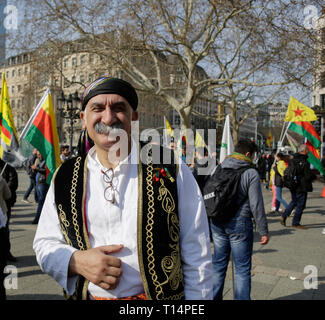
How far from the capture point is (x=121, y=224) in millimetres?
1565

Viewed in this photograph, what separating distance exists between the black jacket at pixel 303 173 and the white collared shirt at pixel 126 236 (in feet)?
22.8

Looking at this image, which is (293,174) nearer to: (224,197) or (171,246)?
(224,197)

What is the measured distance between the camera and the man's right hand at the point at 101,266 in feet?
4.76

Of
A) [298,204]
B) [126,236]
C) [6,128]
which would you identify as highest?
[6,128]

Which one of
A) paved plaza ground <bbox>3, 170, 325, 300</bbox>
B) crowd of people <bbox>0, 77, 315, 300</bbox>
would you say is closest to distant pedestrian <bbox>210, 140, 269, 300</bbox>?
paved plaza ground <bbox>3, 170, 325, 300</bbox>

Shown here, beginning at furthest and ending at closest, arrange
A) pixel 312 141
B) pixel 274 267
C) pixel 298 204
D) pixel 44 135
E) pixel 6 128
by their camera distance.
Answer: pixel 312 141, pixel 298 204, pixel 6 128, pixel 44 135, pixel 274 267

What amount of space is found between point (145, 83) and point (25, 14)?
212 inches

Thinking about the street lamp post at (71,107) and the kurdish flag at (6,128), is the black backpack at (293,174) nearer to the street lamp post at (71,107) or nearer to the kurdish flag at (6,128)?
the kurdish flag at (6,128)

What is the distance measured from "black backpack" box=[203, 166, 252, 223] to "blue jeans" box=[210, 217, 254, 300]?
98 mm

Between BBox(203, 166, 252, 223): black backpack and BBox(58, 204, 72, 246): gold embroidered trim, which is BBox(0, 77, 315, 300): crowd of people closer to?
BBox(58, 204, 72, 246): gold embroidered trim

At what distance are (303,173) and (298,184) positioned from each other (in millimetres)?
323

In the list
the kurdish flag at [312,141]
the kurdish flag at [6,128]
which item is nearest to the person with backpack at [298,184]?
the kurdish flag at [312,141]

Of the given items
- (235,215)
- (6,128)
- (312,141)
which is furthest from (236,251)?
(312,141)

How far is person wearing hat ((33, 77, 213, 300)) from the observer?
152 centimetres
